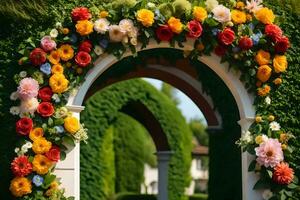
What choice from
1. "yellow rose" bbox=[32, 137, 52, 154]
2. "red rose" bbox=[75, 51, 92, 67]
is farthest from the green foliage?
"yellow rose" bbox=[32, 137, 52, 154]

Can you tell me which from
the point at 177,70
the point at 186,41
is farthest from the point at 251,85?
the point at 177,70

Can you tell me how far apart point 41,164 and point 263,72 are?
278 cm

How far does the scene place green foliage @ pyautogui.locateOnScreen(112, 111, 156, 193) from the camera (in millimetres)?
18984

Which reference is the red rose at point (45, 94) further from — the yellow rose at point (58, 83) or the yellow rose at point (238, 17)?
the yellow rose at point (238, 17)

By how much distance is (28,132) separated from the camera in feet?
22.4

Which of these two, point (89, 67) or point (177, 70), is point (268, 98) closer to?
point (89, 67)

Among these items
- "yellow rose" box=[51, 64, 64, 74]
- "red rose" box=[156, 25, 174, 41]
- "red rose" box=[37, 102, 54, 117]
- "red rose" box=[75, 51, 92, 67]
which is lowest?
"red rose" box=[37, 102, 54, 117]

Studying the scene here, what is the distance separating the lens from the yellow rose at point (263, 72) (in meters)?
7.34

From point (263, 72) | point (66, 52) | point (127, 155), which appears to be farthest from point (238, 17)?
point (127, 155)

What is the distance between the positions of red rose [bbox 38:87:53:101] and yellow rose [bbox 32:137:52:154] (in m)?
0.47

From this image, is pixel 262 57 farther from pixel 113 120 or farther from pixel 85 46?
pixel 113 120

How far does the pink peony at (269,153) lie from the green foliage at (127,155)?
468 inches

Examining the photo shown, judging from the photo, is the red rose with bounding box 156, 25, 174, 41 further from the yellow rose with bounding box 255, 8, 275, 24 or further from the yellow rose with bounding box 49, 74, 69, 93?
the yellow rose with bounding box 49, 74, 69, 93

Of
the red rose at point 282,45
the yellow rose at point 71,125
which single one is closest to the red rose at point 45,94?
the yellow rose at point 71,125
